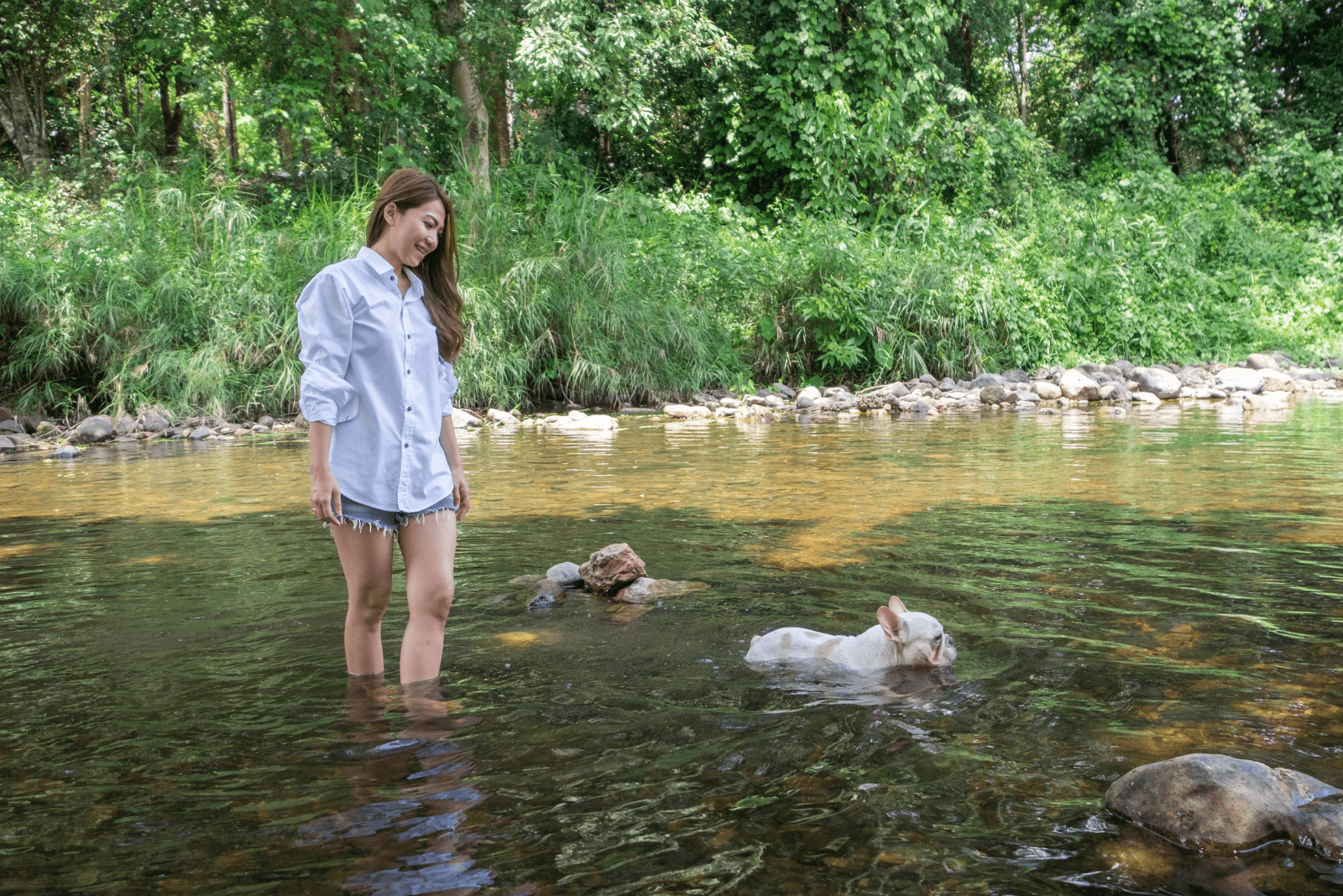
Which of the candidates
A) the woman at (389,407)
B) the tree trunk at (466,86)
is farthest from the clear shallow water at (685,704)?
the tree trunk at (466,86)

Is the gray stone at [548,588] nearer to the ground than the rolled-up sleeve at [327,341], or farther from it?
nearer to the ground

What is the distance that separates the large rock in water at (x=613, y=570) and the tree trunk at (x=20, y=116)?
2163 centimetres

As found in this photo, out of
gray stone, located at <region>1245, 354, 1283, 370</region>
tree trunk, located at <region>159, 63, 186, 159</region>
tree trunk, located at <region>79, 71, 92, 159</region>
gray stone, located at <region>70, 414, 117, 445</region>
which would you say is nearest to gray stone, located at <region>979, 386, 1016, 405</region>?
gray stone, located at <region>1245, 354, 1283, 370</region>

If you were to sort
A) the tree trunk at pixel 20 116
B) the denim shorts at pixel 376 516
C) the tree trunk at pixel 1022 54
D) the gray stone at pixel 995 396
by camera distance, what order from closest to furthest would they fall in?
the denim shorts at pixel 376 516 → the gray stone at pixel 995 396 → the tree trunk at pixel 20 116 → the tree trunk at pixel 1022 54

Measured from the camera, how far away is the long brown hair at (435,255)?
3.33m

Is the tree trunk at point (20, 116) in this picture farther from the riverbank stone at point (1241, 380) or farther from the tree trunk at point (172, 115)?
the riverbank stone at point (1241, 380)

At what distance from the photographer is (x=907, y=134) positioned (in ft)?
67.8

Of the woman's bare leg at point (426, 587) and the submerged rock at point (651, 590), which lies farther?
the submerged rock at point (651, 590)

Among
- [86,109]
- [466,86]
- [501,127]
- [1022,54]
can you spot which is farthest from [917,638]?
[1022,54]

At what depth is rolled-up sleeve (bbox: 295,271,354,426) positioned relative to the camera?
312cm

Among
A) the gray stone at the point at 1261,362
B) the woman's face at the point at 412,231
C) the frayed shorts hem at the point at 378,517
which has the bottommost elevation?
the frayed shorts hem at the point at 378,517

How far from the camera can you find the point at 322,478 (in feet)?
10.3

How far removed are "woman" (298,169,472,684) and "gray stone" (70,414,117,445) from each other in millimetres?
10234

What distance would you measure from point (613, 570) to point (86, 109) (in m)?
25.8
